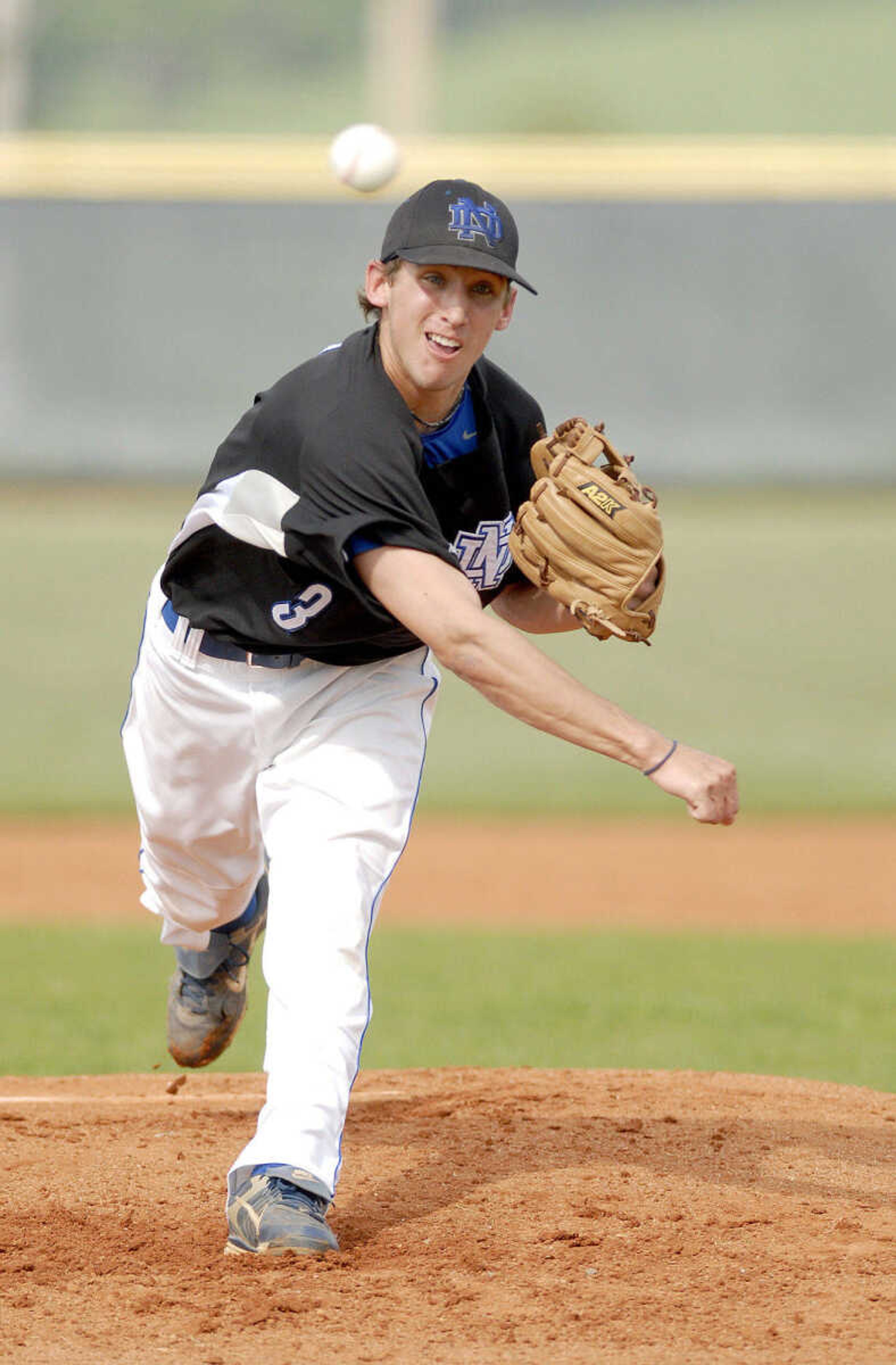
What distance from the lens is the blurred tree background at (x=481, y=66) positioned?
81.8 ft

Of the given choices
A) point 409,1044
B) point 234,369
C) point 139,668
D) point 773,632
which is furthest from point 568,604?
point 234,369

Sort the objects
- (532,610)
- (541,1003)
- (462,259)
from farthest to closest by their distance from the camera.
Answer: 1. (541,1003)
2. (532,610)
3. (462,259)

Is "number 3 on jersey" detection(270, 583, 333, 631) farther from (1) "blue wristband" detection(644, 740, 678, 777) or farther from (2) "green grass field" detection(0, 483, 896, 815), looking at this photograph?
(2) "green grass field" detection(0, 483, 896, 815)

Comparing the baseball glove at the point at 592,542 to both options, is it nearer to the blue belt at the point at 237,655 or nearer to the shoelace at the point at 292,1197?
the blue belt at the point at 237,655

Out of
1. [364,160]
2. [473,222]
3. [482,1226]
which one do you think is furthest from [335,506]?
[364,160]

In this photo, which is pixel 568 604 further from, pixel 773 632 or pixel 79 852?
pixel 773 632

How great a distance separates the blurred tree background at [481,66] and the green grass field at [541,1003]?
60.4ft

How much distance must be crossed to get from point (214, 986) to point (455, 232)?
1.98 m

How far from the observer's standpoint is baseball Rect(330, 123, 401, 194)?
462 cm

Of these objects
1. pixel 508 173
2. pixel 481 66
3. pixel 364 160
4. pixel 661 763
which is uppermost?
pixel 481 66

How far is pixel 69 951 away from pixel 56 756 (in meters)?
3.50

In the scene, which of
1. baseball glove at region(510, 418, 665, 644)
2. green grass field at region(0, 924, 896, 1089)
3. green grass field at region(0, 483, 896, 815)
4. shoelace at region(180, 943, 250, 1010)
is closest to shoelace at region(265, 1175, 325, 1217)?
baseball glove at region(510, 418, 665, 644)

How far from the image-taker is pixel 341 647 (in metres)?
3.39

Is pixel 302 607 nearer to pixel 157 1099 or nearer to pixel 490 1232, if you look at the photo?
pixel 490 1232
